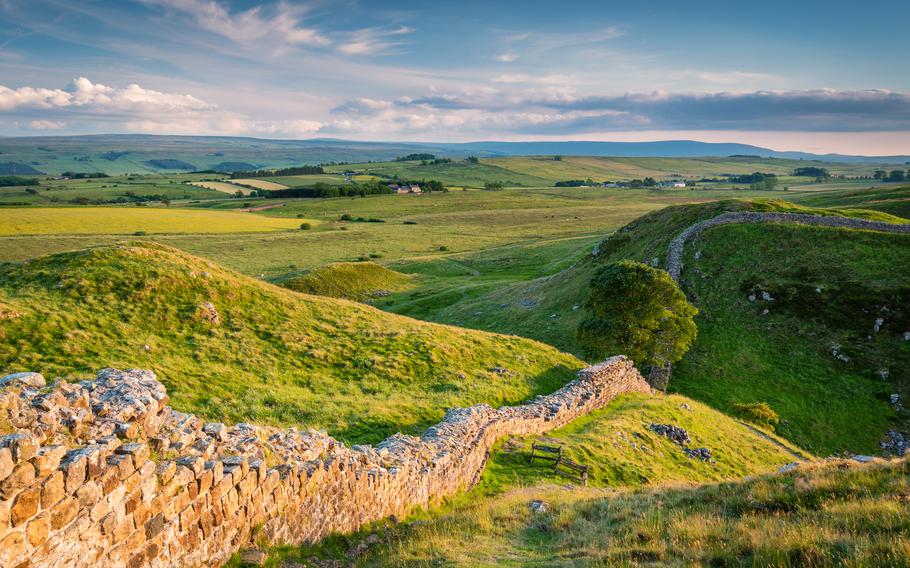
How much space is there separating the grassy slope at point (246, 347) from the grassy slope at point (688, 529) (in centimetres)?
663

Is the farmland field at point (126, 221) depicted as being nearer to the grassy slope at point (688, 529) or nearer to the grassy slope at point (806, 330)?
the grassy slope at point (806, 330)

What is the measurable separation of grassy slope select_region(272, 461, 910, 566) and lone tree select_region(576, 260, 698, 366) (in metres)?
21.2

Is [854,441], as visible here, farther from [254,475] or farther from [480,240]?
[480,240]

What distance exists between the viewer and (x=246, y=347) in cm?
2406

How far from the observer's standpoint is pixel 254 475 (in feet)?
31.6

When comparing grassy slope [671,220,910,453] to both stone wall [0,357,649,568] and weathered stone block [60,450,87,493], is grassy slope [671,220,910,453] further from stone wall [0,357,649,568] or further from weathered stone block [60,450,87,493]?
weathered stone block [60,450,87,493]

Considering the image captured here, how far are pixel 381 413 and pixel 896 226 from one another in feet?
168

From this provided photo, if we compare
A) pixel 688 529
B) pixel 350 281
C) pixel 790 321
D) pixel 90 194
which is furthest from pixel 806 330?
pixel 90 194

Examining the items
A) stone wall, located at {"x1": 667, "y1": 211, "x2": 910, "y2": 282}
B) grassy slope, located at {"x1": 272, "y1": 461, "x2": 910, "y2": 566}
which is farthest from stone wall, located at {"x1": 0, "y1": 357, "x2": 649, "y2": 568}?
stone wall, located at {"x1": 667, "y1": 211, "x2": 910, "y2": 282}

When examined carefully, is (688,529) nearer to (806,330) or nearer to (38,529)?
(38,529)

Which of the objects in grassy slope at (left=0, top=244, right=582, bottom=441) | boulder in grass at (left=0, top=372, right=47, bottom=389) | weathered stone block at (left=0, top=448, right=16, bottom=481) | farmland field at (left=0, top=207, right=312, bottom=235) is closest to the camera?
weathered stone block at (left=0, top=448, right=16, bottom=481)

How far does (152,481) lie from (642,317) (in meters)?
32.7

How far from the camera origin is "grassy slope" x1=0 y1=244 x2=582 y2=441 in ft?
63.3

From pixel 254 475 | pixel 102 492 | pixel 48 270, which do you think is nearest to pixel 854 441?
pixel 254 475
